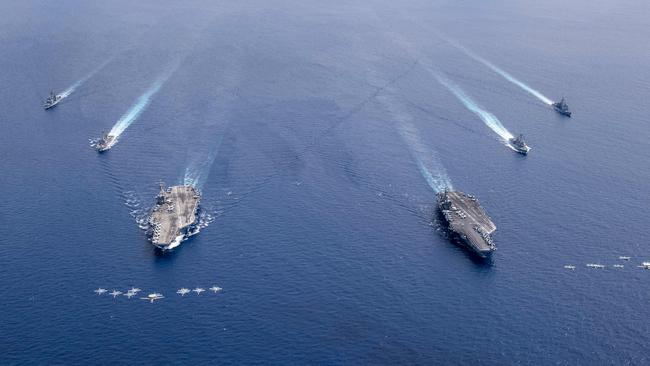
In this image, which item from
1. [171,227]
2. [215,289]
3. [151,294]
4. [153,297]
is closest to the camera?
[153,297]

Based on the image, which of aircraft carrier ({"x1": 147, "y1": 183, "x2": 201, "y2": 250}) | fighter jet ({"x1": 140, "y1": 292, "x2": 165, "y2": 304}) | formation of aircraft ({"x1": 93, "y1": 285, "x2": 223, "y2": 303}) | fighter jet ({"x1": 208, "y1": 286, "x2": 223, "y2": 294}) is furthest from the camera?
aircraft carrier ({"x1": 147, "y1": 183, "x2": 201, "y2": 250})

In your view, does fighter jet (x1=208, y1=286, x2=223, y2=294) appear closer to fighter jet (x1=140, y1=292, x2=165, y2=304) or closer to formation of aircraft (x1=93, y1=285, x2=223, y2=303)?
formation of aircraft (x1=93, y1=285, x2=223, y2=303)

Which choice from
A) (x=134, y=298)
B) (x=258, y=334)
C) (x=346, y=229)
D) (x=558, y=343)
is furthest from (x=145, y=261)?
(x=558, y=343)

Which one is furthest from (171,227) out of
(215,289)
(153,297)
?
(215,289)

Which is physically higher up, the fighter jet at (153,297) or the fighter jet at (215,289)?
the fighter jet at (215,289)

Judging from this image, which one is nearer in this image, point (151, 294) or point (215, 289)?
point (151, 294)

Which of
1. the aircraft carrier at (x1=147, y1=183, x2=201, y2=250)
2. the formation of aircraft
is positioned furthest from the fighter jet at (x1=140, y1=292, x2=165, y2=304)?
the aircraft carrier at (x1=147, y1=183, x2=201, y2=250)

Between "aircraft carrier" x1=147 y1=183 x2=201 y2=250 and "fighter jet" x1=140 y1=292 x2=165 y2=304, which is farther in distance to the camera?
"aircraft carrier" x1=147 y1=183 x2=201 y2=250

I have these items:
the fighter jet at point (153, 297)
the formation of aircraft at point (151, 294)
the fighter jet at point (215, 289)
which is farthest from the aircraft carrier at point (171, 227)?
the fighter jet at point (215, 289)

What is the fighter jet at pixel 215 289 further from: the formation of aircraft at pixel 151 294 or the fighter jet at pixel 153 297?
the fighter jet at pixel 153 297

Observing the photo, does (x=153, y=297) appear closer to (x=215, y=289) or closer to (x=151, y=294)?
(x=151, y=294)

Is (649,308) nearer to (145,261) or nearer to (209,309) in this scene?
(209,309)

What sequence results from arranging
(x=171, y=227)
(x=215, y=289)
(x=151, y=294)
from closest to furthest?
(x=151, y=294)
(x=215, y=289)
(x=171, y=227)

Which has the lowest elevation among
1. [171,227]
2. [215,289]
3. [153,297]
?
[153,297]
